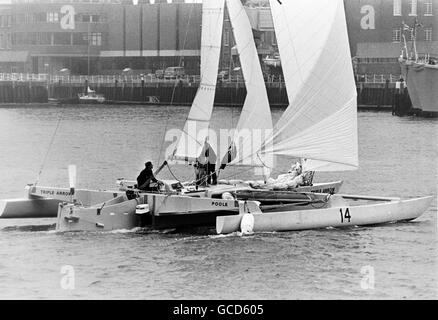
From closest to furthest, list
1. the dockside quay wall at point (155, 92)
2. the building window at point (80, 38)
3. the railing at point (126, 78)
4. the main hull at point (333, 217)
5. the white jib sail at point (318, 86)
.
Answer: the main hull at point (333, 217)
the white jib sail at point (318, 86)
the dockside quay wall at point (155, 92)
the railing at point (126, 78)
the building window at point (80, 38)

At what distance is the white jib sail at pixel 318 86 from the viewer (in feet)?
98.4

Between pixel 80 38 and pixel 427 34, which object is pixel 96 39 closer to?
pixel 80 38

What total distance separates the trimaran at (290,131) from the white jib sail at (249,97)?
0.09ft

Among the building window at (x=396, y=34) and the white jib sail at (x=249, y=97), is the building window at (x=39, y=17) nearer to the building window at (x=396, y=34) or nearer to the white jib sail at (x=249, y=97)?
the building window at (x=396, y=34)

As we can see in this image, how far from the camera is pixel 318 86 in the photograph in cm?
3002

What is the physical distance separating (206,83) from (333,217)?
4853 mm

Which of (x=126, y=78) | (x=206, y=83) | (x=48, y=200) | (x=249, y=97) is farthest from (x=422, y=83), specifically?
(x=48, y=200)

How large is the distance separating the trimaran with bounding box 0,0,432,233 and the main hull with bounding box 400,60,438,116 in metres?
50.4

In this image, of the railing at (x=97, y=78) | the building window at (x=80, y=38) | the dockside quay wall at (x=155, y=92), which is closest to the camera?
the dockside quay wall at (x=155, y=92)

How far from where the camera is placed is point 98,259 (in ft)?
83.8

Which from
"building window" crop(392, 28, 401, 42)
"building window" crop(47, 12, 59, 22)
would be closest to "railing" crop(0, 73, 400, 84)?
"building window" crop(392, 28, 401, 42)

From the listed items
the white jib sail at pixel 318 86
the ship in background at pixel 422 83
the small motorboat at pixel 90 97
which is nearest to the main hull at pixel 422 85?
the ship in background at pixel 422 83
